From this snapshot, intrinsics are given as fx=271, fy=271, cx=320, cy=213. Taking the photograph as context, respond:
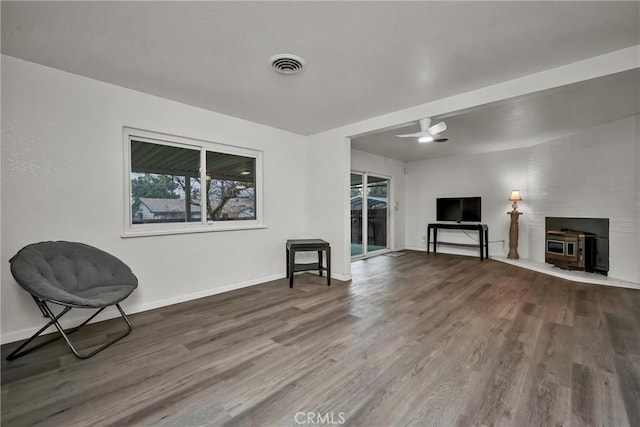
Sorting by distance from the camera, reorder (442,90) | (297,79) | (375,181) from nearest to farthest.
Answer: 1. (297,79)
2. (442,90)
3. (375,181)

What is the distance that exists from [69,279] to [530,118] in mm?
5617

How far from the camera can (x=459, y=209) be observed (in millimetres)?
6285

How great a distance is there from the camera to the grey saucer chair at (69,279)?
6.24ft

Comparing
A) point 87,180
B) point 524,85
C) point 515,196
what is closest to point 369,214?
point 515,196

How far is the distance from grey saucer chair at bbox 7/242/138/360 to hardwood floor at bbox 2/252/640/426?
0.94 feet


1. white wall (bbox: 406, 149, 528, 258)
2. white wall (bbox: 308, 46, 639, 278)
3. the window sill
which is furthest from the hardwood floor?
white wall (bbox: 406, 149, 528, 258)

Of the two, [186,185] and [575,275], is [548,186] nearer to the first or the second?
[575,275]

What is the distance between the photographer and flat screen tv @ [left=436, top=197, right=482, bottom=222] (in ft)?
19.9

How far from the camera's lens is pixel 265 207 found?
4.05 m

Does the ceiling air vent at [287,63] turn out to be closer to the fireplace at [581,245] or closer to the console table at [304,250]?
the console table at [304,250]

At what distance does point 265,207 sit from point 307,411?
2.91 metres

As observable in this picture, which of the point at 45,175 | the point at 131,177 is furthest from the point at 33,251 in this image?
the point at 131,177

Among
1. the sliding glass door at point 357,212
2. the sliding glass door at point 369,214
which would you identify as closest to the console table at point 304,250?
the sliding glass door at point 369,214

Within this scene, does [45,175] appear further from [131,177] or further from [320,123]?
[320,123]
